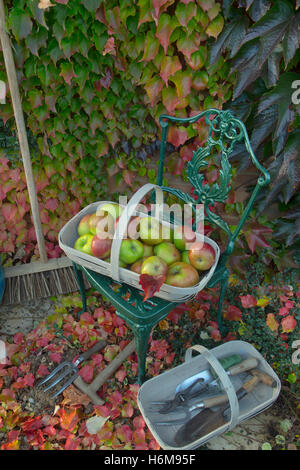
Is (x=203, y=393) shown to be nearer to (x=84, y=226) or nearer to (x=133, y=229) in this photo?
(x=133, y=229)

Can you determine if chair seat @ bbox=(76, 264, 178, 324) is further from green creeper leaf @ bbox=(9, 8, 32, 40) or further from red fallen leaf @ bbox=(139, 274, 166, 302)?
green creeper leaf @ bbox=(9, 8, 32, 40)

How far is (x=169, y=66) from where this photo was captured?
1.79 metres

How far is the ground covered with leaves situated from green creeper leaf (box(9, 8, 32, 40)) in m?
1.41

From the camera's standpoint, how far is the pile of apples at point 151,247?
1.41 m

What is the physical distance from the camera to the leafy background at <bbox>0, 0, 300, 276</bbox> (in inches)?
65.4

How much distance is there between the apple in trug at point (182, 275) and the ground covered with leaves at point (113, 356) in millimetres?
609

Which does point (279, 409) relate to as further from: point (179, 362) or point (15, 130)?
point (15, 130)

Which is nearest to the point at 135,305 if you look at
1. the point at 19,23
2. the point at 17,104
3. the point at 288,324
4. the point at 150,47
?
the point at 288,324

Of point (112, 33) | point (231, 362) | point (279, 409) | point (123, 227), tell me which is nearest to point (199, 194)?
point (123, 227)

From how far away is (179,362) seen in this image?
6.11ft

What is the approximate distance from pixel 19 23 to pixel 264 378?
76.7 inches

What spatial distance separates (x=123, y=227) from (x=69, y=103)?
1009 mm

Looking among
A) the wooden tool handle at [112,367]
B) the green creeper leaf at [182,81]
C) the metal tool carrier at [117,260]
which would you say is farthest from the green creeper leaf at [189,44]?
the wooden tool handle at [112,367]

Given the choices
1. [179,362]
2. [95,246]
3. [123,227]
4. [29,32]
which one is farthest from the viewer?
[179,362]
